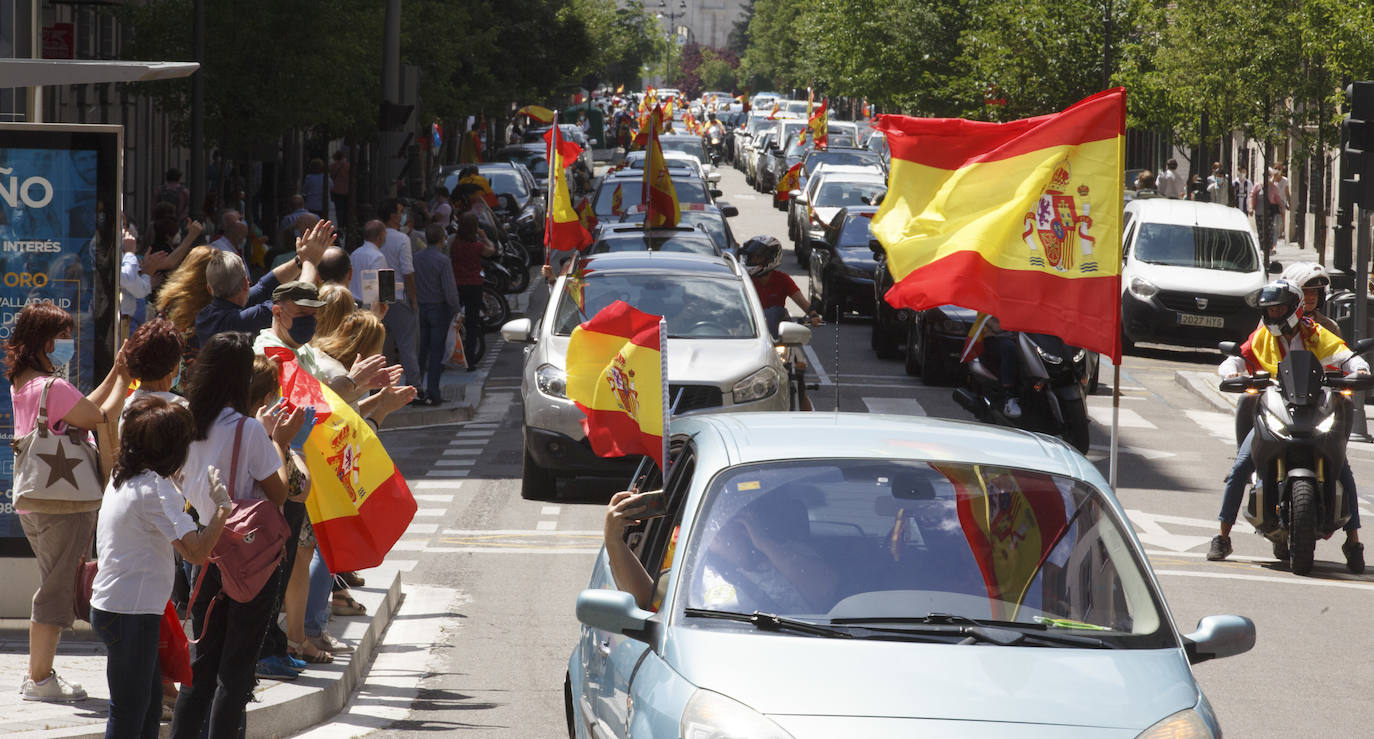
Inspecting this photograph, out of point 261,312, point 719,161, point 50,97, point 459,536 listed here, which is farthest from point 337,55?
point 719,161

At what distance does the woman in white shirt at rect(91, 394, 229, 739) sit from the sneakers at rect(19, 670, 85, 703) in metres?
1.30

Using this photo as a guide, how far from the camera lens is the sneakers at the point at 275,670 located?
8172 mm

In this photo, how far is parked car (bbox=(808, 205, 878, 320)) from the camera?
26.0 metres

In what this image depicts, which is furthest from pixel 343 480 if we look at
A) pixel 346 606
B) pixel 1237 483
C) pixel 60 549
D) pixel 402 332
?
pixel 402 332

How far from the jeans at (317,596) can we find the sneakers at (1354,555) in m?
6.92

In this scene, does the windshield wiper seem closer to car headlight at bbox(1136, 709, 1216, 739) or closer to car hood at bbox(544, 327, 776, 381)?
car headlight at bbox(1136, 709, 1216, 739)

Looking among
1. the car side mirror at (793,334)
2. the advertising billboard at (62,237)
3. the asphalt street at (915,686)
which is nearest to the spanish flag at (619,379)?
the asphalt street at (915,686)

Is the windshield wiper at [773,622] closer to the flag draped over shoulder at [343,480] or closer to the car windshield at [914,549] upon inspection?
the car windshield at [914,549]

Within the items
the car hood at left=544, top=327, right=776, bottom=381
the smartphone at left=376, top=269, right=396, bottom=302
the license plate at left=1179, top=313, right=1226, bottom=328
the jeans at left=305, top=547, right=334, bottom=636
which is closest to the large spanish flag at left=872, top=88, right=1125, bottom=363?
the jeans at left=305, top=547, right=334, bottom=636

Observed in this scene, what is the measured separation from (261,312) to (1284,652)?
217 inches

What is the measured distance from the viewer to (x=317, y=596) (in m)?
8.59

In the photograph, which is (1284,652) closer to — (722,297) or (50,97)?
(722,297)

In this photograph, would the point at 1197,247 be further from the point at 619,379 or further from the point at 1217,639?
the point at 1217,639

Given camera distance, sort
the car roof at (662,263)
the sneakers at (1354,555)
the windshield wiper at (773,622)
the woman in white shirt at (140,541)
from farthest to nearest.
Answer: the car roof at (662,263) → the sneakers at (1354,555) → the woman in white shirt at (140,541) → the windshield wiper at (773,622)
